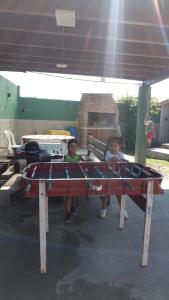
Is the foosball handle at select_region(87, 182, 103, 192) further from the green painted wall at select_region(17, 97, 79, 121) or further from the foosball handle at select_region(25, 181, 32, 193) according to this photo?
the green painted wall at select_region(17, 97, 79, 121)

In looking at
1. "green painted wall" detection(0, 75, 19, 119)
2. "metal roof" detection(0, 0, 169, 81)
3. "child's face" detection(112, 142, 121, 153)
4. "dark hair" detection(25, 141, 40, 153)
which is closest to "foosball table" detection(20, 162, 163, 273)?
"child's face" detection(112, 142, 121, 153)

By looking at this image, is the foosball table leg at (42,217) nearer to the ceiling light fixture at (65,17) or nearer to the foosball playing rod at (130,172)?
the foosball playing rod at (130,172)

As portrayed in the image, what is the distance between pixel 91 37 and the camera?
15.8 feet

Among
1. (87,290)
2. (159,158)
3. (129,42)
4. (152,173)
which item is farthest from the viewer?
(159,158)

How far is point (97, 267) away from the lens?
133 inches

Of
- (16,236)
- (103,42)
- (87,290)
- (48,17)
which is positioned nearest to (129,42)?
(103,42)

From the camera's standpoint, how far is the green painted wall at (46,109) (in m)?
15.8

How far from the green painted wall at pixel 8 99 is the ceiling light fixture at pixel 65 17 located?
7.57 m

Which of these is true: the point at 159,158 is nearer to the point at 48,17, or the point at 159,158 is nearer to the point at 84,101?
the point at 84,101

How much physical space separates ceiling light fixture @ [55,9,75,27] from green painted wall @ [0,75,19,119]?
7.57 meters

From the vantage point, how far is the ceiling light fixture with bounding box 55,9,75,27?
3652mm

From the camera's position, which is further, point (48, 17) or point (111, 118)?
point (111, 118)

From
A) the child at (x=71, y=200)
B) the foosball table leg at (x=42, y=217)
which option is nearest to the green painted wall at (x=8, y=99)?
the child at (x=71, y=200)

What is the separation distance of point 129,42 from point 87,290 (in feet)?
12.7
